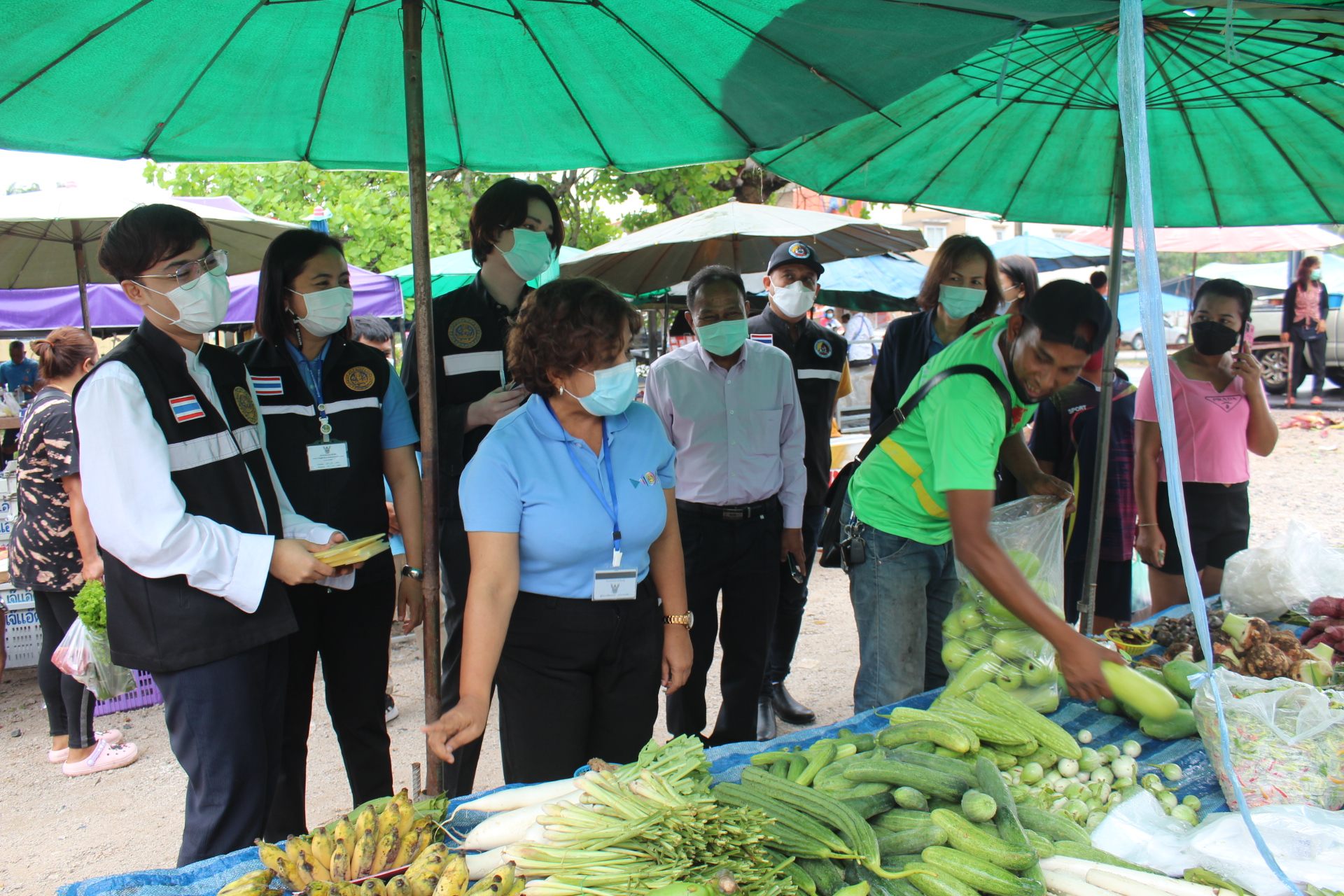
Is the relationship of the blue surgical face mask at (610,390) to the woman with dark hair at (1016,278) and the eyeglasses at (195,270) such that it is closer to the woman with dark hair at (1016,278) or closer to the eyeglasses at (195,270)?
the eyeglasses at (195,270)

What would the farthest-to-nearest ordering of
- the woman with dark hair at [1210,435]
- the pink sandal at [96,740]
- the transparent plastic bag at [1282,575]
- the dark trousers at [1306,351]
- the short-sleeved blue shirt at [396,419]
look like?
1. the dark trousers at [1306,351]
2. the pink sandal at [96,740]
3. the woman with dark hair at [1210,435]
4. the transparent plastic bag at [1282,575]
5. the short-sleeved blue shirt at [396,419]

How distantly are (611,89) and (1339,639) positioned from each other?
10.8 ft

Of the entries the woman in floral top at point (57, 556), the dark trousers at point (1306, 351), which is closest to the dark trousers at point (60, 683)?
the woman in floral top at point (57, 556)

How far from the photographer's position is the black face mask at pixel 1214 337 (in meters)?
3.81

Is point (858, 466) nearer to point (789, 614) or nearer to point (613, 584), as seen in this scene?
point (613, 584)

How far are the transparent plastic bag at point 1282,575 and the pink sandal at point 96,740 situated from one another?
17.9 ft

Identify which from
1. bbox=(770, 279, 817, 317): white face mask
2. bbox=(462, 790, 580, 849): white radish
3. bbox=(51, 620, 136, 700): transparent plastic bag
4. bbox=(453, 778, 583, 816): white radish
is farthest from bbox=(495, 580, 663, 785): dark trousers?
bbox=(51, 620, 136, 700): transparent plastic bag

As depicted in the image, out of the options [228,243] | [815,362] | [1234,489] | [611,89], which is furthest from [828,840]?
[228,243]

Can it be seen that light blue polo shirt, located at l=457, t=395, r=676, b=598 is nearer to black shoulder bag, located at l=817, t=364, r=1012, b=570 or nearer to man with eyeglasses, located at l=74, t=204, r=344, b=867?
man with eyeglasses, located at l=74, t=204, r=344, b=867

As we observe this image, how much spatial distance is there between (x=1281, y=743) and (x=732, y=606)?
2062mm

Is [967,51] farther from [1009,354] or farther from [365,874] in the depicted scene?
[365,874]

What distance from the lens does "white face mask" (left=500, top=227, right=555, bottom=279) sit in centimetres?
293

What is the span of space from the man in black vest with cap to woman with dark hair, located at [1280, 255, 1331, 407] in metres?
13.4

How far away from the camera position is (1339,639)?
9.93 feet
